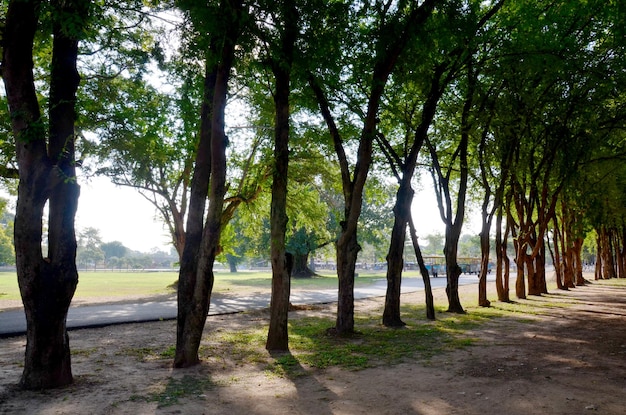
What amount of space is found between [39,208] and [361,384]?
5.47 metres

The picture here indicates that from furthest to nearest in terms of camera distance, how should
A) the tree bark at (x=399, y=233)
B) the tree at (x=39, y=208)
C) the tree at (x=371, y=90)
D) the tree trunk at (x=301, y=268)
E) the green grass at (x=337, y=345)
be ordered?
the tree trunk at (x=301, y=268) → the tree bark at (x=399, y=233) → the tree at (x=371, y=90) → the green grass at (x=337, y=345) → the tree at (x=39, y=208)

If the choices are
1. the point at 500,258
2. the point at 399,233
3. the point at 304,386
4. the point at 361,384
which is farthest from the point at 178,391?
the point at 500,258

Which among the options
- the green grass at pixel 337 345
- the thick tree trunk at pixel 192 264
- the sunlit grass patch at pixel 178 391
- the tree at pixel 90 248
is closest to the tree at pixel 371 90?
the green grass at pixel 337 345

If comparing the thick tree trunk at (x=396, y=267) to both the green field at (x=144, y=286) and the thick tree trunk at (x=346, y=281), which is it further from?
the green field at (x=144, y=286)

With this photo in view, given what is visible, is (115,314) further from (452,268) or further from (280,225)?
(452,268)

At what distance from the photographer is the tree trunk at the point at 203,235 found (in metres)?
8.27

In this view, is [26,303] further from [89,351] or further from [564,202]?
[564,202]

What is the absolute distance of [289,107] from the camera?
12836 millimetres

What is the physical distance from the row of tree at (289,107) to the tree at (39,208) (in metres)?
0.02

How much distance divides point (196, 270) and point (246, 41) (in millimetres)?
4455

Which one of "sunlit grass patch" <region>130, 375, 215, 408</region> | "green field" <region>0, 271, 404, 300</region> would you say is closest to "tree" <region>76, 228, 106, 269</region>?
"green field" <region>0, 271, 404, 300</region>

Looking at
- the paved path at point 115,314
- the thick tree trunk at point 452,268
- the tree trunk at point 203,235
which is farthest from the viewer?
the thick tree trunk at point 452,268

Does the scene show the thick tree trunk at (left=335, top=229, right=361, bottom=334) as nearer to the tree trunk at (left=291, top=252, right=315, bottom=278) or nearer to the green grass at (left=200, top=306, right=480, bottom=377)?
the green grass at (left=200, top=306, right=480, bottom=377)

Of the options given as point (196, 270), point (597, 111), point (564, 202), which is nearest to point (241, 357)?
point (196, 270)
